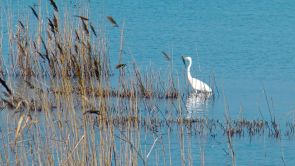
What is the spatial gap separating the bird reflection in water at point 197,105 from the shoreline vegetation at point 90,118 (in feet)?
0.45

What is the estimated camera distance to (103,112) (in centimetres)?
462

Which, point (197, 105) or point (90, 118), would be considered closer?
point (90, 118)

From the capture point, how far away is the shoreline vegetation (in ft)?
15.3

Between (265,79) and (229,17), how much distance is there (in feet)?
30.2

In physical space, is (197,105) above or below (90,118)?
below

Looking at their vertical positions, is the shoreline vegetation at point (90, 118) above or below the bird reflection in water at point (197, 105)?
above

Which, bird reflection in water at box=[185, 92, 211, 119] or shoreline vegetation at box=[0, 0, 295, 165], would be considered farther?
bird reflection in water at box=[185, 92, 211, 119]

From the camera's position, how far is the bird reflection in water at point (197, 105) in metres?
9.03

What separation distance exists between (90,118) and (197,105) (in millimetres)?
5023

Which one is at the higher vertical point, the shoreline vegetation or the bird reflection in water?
the shoreline vegetation

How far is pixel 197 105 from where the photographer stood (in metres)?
9.81

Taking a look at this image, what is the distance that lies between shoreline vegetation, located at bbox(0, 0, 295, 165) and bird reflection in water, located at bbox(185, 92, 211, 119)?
0.14 m

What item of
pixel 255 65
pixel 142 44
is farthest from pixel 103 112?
pixel 142 44

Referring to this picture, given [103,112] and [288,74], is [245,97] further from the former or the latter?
[103,112]
